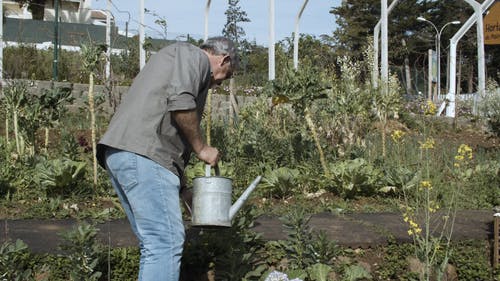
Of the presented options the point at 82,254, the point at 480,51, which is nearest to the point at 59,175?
the point at 82,254

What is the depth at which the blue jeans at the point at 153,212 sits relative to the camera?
296 centimetres

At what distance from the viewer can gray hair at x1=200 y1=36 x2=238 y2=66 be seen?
322cm

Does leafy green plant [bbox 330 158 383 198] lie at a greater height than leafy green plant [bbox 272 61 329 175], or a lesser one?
lesser

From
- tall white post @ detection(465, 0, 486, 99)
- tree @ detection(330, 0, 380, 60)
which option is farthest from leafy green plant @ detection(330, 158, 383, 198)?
tree @ detection(330, 0, 380, 60)

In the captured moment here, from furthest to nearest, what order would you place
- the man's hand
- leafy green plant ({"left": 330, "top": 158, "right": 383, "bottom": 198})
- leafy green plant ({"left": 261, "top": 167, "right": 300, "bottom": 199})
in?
leafy green plant ({"left": 330, "top": 158, "right": 383, "bottom": 198})
leafy green plant ({"left": 261, "top": 167, "right": 300, "bottom": 199})
the man's hand

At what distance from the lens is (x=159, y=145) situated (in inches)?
120

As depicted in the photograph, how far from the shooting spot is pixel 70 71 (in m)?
13.1

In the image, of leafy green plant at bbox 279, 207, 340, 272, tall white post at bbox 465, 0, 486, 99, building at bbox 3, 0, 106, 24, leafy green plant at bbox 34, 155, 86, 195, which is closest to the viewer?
leafy green plant at bbox 279, 207, 340, 272

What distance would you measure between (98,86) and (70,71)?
1.33 m

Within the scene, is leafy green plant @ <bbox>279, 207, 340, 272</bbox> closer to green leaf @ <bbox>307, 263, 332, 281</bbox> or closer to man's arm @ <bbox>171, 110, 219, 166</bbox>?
green leaf @ <bbox>307, 263, 332, 281</bbox>

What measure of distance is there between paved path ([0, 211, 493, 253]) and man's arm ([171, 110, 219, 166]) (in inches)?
45.2

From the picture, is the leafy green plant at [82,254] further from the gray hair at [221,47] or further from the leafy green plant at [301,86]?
the leafy green plant at [301,86]

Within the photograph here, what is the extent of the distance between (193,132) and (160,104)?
197mm

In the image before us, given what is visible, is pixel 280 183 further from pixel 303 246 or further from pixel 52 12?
pixel 52 12
